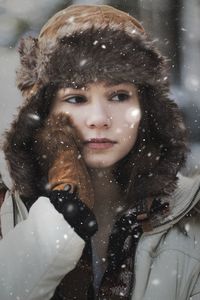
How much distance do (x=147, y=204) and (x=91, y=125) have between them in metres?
0.31

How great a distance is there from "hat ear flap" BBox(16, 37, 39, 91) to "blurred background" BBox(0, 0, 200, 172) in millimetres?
1110

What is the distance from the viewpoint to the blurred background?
3.00 metres

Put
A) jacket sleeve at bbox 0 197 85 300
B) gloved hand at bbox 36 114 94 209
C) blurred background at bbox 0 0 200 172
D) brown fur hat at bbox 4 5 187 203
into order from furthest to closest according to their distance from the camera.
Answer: blurred background at bbox 0 0 200 172 < brown fur hat at bbox 4 5 187 203 < gloved hand at bbox 36 114 94 209 < jacket sleeve at bbox 0 197 85 300

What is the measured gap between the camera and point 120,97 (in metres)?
1.66

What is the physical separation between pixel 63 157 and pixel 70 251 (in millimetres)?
296

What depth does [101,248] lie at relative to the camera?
175 cm

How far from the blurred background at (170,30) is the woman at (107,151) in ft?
3.91

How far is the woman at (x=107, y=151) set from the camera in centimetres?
162

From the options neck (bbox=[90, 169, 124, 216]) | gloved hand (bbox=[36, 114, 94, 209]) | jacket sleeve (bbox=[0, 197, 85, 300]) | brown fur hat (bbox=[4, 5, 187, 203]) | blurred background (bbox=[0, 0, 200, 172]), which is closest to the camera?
jacket sleeve (bbox=[0, 197, 85, 300])

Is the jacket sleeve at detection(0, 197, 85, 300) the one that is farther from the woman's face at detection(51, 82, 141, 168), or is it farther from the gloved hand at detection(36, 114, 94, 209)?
the woman's face at detection(51, 82, 141, 168)

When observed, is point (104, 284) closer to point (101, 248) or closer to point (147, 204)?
point (101, 248)

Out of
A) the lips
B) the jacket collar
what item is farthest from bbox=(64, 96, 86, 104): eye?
the jacket collar

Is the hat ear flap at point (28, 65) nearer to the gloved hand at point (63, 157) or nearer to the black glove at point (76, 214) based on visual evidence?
the gloved hand at point (63, 157)

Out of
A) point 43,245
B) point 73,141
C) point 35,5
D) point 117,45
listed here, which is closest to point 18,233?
point 43,245
